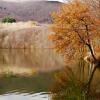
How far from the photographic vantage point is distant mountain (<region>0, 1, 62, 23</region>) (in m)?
80.6

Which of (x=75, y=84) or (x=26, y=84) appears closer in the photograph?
(x=75, y=84)

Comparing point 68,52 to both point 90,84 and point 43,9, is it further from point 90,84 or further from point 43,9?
point 43,9

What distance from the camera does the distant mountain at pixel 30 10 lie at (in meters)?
80.6

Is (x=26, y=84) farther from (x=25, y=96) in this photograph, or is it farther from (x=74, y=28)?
(x=74, y=28)

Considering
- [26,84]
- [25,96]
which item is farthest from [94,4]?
[25,96]

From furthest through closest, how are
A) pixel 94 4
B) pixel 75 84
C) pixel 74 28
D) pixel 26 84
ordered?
pixel 94 4, pixel 74 28, pixel 26 84, pixel 75 84

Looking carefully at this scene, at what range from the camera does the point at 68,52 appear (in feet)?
82.6

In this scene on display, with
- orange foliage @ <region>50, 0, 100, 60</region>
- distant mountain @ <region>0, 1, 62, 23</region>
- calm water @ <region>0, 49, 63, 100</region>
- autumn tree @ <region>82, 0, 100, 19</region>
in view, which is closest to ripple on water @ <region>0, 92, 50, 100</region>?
calm water @ <region>0, 49, 63, 100</region>

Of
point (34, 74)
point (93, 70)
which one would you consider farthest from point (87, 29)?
point (34, 74)

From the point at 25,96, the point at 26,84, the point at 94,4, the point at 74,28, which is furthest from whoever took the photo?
the point at 94,4

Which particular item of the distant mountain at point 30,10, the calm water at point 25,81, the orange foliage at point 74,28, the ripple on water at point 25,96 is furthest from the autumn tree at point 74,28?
the distant mountain at point 30,10

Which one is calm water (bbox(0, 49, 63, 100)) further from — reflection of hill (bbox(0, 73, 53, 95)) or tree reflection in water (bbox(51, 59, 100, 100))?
tree reflection in water (bbox(51, 59, 100, 100))

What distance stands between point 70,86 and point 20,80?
11.5ft

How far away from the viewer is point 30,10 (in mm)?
86000
